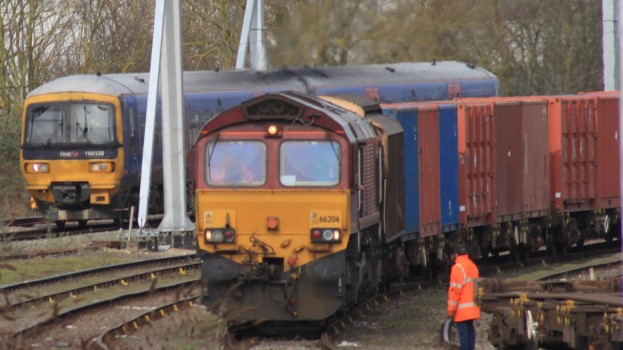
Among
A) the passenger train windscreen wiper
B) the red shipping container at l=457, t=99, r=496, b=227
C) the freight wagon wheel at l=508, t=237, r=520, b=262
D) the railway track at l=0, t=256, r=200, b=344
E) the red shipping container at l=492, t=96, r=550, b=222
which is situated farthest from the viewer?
the passenger train windscreen wiper

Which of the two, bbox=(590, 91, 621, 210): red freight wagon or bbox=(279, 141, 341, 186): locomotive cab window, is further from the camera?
bbox=(590, 91, 621, 210): red freight wagon

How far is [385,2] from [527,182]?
1154cm

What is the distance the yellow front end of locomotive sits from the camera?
45.1 feet

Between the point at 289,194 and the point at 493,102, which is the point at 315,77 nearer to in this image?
the point at 493,102

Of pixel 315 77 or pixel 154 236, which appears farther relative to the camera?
pixel 315 77

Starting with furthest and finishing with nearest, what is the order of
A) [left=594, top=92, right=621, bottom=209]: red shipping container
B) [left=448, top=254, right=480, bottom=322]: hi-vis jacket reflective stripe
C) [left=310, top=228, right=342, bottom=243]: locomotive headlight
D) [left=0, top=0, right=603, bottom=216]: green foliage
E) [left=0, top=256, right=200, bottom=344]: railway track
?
[left=0, top=0, right=603, bottom=216]: green foliage → [left=594, top=92, right=621, bottom=209]: red shipping container → [left=0, top=256, right=200, bottom=344]: railway track → [left=310, top=228, right=342, bottom=243]: locomotive headlight → [left=448, top=254, right=480, bottom=322]: hi-vis jacket reflective stripe

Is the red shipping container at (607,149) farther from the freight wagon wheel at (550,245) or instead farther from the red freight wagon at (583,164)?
the freight wagon wheel at (550,245)

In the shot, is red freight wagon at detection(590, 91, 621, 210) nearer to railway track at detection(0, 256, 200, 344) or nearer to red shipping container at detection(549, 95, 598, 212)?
red shipping container at detection(549, 95, 598, 212)

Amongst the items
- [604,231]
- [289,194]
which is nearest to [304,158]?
[289,194]

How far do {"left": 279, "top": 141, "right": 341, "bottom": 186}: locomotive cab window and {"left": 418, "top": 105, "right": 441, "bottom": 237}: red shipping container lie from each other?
5.17 metres

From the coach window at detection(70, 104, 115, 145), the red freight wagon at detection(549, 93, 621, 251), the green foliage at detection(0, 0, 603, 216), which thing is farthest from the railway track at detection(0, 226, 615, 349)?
the green foliage at detection(0, 0, 603, 216)

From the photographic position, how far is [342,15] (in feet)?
102

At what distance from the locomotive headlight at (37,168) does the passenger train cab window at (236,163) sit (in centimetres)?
1326

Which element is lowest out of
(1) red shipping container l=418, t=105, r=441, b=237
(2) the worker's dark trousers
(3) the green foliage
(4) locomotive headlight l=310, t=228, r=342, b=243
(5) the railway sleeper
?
(2) the worker's dark trousers
